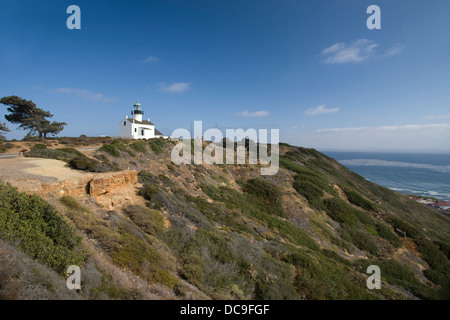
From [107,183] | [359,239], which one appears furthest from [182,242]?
[359,239]

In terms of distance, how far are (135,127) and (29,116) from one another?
53.2ft

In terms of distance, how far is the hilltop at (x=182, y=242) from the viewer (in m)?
5.33

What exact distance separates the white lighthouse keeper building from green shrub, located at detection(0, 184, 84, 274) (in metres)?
37.2

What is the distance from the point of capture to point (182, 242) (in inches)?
352

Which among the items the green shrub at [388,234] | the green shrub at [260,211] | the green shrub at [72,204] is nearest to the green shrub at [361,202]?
the green shrub at [388,234]

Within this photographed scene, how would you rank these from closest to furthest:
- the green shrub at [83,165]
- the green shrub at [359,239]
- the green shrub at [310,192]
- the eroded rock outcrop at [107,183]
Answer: the eroded rock outcrop at [107,183], the green shrub at [83,165], the green shrub at [359,239], the green shrub at [310,192]

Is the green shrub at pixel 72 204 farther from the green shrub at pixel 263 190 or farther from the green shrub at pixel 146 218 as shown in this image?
the green shrub at pixel 263 190

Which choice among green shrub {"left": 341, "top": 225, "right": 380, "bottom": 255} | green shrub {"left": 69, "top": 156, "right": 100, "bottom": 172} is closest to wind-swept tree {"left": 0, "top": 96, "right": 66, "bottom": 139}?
green shrub {"left": 69, "top": 156, "right": 100, "bottom": 172}

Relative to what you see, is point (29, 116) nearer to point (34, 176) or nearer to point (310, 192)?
point (34, 176)

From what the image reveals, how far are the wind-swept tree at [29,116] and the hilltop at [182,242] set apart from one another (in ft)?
61.9

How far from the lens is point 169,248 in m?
8.28

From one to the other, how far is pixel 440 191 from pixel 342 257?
10354 cm
